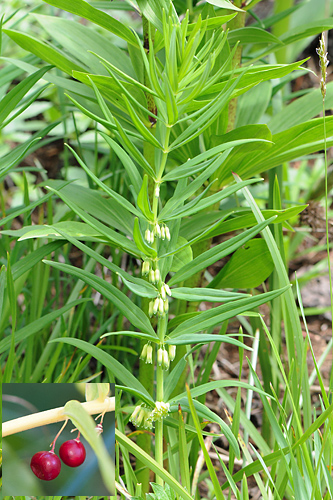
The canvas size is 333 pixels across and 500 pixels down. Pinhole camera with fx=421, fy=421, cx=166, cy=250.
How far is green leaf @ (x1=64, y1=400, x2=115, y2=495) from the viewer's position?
0.39 m

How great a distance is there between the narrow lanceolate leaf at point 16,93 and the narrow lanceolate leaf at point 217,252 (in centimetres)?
33

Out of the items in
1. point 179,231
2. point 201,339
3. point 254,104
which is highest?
point 254,104

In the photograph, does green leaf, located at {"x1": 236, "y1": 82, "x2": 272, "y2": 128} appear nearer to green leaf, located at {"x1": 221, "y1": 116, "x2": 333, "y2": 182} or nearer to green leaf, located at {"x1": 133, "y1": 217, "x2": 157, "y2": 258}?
green leaf, located at {"x1": 221, "y1": 116, "x2": 333, "y2": 182}

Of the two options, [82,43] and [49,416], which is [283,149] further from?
[49,416]

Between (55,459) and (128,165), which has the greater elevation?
(128,165)

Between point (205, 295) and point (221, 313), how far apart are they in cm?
3

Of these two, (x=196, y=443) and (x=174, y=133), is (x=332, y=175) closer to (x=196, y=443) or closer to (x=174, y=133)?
(x=174, y=133)

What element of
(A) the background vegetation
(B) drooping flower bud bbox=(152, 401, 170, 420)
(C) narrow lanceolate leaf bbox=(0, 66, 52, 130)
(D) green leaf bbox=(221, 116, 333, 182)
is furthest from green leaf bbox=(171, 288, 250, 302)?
(C) narrow lanceolate leaf bbox=(0, 66, 52, 130)

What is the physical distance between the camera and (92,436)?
0.39m

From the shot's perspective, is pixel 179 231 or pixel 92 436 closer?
pixel 92 436

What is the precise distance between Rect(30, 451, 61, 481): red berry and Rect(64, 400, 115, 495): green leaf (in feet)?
0.12

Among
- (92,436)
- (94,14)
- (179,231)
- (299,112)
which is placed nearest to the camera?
(92,436)

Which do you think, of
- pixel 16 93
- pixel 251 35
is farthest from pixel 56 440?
pixel 251 35

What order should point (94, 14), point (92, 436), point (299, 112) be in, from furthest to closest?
point (299, 112), point (94, 14), point (92, 436)
